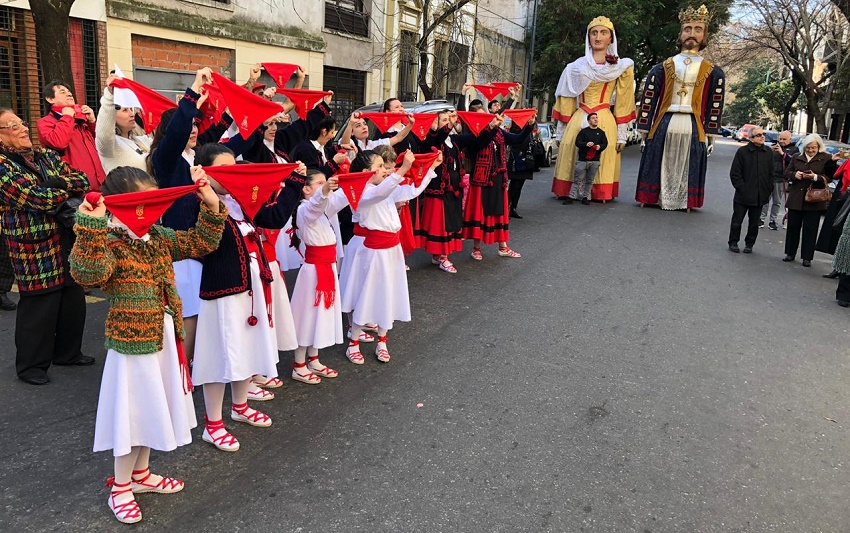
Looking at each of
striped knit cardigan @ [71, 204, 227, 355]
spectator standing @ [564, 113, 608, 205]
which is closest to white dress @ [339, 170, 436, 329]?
striped knit cardigan @ [71, 204, 227, 355]

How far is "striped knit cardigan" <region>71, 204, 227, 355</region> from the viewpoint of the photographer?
8.56 ft

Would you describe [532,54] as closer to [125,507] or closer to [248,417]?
[248,417]

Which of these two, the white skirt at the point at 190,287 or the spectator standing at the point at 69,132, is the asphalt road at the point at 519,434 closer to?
the white skirt at the point at 190,287

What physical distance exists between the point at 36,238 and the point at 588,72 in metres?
10.5

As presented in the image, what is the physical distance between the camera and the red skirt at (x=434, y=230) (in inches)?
289

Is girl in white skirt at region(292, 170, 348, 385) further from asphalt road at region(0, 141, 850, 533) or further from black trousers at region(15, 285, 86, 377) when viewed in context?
black trousers at region(15, 285, 86, 377)

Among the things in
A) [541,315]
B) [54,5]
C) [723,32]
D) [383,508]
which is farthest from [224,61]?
[723,32]

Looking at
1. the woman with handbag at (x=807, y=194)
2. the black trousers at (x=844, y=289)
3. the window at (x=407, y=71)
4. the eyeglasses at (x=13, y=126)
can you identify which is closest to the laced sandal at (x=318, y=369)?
the eyeglasses at (x=13, y=126)

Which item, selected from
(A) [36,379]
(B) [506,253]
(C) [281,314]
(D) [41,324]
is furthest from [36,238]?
(B) [506,253]

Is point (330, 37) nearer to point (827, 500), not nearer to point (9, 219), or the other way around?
point (9, 219)

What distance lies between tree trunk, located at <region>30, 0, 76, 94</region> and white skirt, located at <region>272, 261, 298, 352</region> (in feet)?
13.5

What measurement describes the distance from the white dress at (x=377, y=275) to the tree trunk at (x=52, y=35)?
389cm

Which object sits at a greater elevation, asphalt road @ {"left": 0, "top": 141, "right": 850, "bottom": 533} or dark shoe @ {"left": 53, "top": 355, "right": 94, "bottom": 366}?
dark shoe @ {"left": 53, "top": 355, "right": 94, "bottom": 366}

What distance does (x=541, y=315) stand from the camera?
6.06 meters
